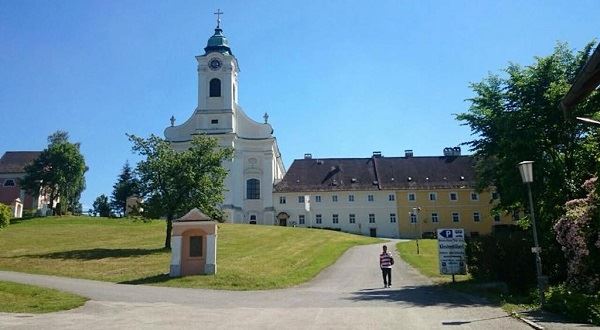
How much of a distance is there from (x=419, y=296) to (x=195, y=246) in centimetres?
1197

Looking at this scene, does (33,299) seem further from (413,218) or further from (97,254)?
(413,218)

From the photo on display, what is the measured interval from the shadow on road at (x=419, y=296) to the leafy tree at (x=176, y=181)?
20113 mm

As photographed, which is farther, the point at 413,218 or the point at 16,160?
the point at 16,160

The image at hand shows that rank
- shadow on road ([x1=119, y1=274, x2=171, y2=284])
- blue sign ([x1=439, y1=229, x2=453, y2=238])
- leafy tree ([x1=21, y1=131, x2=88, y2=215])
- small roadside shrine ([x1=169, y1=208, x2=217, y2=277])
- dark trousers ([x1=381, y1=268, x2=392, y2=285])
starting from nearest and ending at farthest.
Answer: dark trousers ([x1=381, y1=268, x2=392, y2=285]) → blue sign ([x1=439, y1=229, x2=453, y2=238]) → shadow on road ([x1=119, y1=274, x2=171, y2=284]) → small roadside shrine ([x1=169, y1=208, x2=217, y2=277]) → leafy tree ([x1=21, y1=131, x2=88, y2=215])

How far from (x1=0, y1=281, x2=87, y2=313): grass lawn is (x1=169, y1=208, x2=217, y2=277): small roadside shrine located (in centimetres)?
642

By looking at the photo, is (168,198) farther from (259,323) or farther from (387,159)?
(387,159)

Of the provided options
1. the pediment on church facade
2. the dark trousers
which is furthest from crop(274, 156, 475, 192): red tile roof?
the dark trousers

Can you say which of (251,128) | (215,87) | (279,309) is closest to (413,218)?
(251,128)

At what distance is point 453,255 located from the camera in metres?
21.6

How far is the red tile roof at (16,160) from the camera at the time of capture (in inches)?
3750

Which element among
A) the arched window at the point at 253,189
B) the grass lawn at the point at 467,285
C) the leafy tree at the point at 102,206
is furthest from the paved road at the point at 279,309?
the leafy tree at the point at 102,206

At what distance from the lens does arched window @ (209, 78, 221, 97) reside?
7862cm

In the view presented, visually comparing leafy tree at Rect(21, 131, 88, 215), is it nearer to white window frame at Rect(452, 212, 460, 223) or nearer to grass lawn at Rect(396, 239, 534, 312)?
grass lawn at Rect(396, 239, 534, 312)

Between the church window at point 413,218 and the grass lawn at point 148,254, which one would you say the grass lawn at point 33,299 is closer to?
the grass lawn at point 148,254
